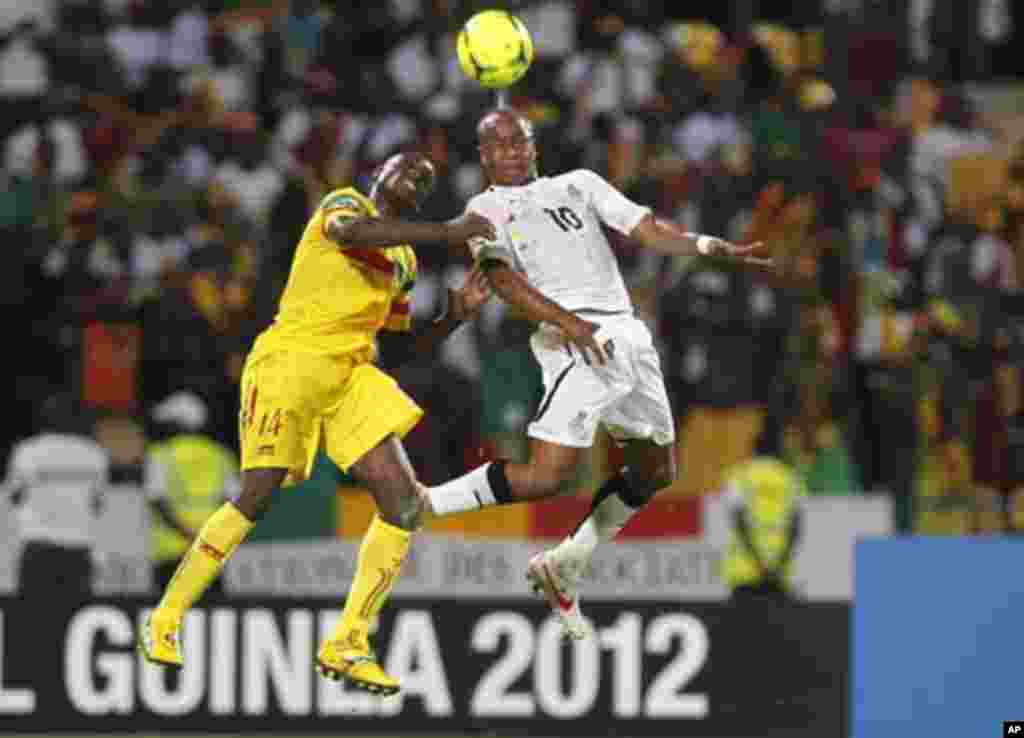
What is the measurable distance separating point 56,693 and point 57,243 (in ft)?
13.9

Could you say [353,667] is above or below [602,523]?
below

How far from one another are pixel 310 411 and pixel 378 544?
648mm

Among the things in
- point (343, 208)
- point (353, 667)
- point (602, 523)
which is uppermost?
point (343, 208)

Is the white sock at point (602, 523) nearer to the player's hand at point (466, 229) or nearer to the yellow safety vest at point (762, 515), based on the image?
the player's hand at point (466, 229)

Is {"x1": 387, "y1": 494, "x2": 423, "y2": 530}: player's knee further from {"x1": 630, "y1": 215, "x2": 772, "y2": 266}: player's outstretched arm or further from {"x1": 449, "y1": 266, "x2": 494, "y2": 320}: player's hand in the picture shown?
{"x1": 630, "y1": 215, "x2": 772, "y2": 266}: player's outstretched arm

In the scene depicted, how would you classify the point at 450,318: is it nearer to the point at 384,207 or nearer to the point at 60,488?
the point at 384,207

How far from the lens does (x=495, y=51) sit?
42.6ft

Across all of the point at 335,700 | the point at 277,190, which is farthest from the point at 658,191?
the point at 335,700

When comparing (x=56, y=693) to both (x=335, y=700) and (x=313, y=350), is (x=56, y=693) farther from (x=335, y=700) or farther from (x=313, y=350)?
(x=313, y=350)

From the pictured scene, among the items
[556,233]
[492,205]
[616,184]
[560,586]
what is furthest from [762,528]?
[492,205]

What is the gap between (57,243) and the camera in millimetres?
19312

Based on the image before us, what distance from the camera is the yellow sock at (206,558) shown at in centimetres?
1309

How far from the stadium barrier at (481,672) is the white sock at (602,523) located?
2.48 m

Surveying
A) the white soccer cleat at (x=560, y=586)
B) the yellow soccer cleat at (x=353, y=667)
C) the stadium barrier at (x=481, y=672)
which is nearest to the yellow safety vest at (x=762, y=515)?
the stadium barrier at (x=481, y=672)
